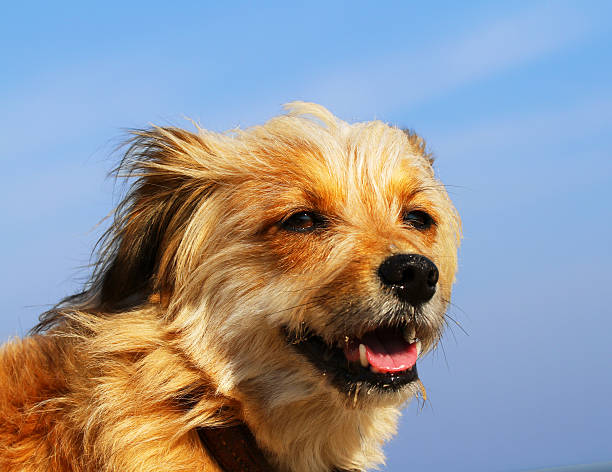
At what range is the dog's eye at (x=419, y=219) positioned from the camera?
437cm

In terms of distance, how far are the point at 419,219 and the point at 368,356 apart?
1.00 metres

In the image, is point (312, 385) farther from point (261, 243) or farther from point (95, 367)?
point (95, 367)

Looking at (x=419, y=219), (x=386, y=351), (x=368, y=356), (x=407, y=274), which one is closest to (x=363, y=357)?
(x=368, y=356)

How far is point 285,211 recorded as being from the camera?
3.98 m

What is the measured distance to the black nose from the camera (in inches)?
143

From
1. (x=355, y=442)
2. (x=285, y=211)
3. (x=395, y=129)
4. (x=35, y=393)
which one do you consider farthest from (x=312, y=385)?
(x=395, y=129)

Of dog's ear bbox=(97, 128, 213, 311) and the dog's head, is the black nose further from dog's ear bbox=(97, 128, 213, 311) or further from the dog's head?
dog's ear bbox=(97, 128, 213, 311)

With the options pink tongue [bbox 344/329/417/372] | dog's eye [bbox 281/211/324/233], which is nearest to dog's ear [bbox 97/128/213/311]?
dog's eye [bbox 281/211/324/233]

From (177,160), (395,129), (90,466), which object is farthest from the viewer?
(395,129)

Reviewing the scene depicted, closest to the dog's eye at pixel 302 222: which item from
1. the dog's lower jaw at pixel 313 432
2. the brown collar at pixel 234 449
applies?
the dog's lower jaw at pixel 313 432

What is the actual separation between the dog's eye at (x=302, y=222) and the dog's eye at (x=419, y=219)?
0.57 m

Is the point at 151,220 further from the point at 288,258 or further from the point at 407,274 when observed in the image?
the point at 407,274

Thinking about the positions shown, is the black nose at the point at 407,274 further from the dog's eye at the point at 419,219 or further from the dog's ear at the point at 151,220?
the dog's ear at the point at 151,220

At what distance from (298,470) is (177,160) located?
73.0 inches
